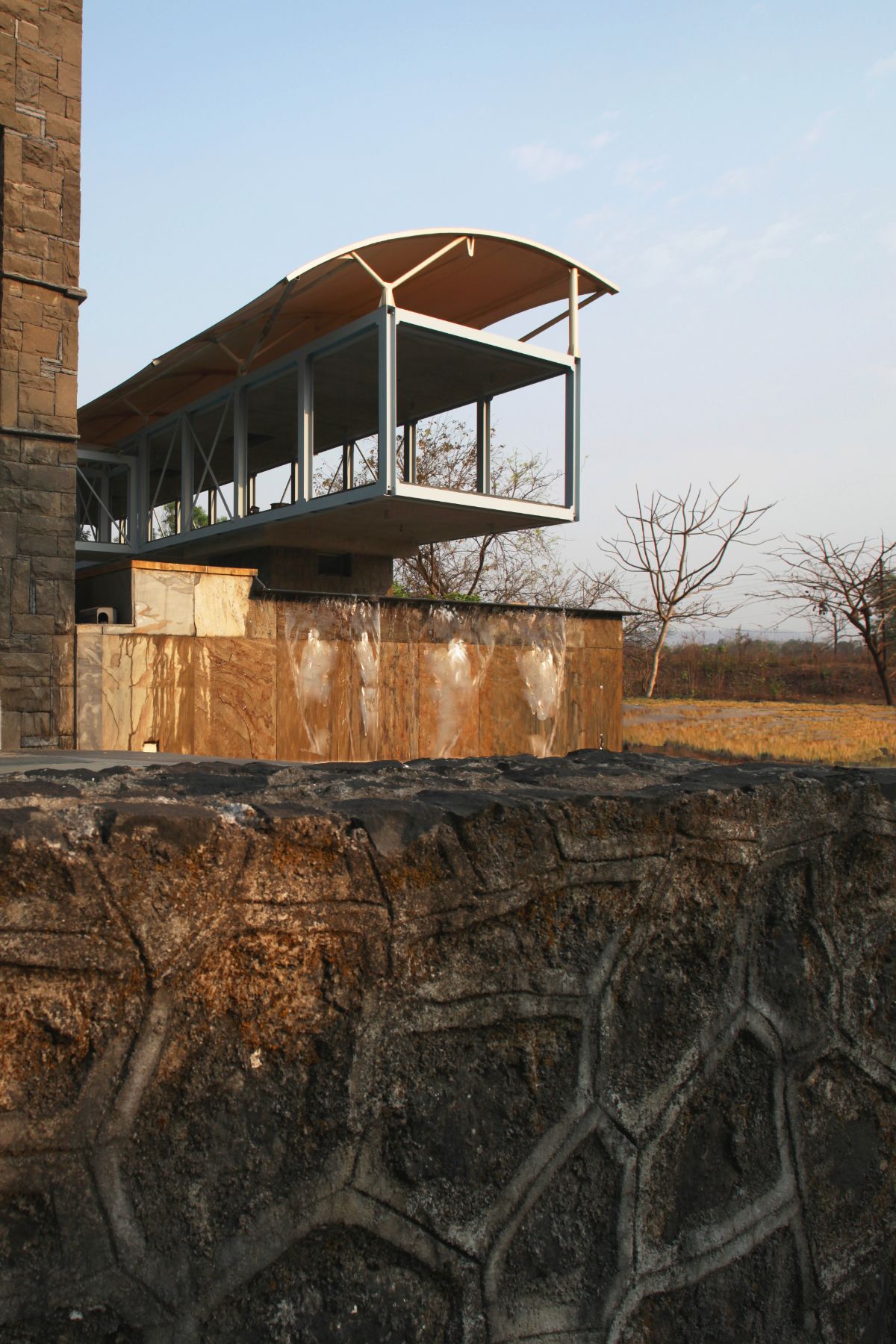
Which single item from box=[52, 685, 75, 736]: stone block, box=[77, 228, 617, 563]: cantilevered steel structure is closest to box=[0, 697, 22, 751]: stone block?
box=[52, 685, 75, 736]: stone block

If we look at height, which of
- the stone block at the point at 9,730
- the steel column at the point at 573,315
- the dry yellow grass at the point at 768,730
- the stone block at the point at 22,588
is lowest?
the dry yellow grass at the point at 768,730

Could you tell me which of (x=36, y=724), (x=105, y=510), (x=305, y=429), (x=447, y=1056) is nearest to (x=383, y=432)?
(x=305, y=429)

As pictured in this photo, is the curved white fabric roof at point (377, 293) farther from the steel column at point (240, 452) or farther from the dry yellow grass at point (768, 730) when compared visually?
the dry yellow grass at point (768, 730)

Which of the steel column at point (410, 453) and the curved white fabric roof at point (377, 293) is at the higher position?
the curved white fabric roof at point (377, 293)

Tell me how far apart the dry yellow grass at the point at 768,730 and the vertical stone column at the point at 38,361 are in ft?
27.4

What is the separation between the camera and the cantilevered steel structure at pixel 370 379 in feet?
36.7

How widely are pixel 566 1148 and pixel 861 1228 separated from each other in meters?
0.58

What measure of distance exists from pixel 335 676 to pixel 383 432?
2.58 m

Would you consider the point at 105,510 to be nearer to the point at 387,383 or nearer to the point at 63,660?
the point at 387,383

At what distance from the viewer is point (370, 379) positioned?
13422 mm

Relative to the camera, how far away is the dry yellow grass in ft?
45.2

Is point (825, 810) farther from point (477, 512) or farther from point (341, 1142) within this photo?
point (477, 512)

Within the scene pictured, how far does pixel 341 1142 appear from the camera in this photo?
1.08 meters

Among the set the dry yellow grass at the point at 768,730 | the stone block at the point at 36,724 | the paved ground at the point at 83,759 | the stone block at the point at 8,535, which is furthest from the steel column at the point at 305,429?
the paved ground at the point at 83,759
